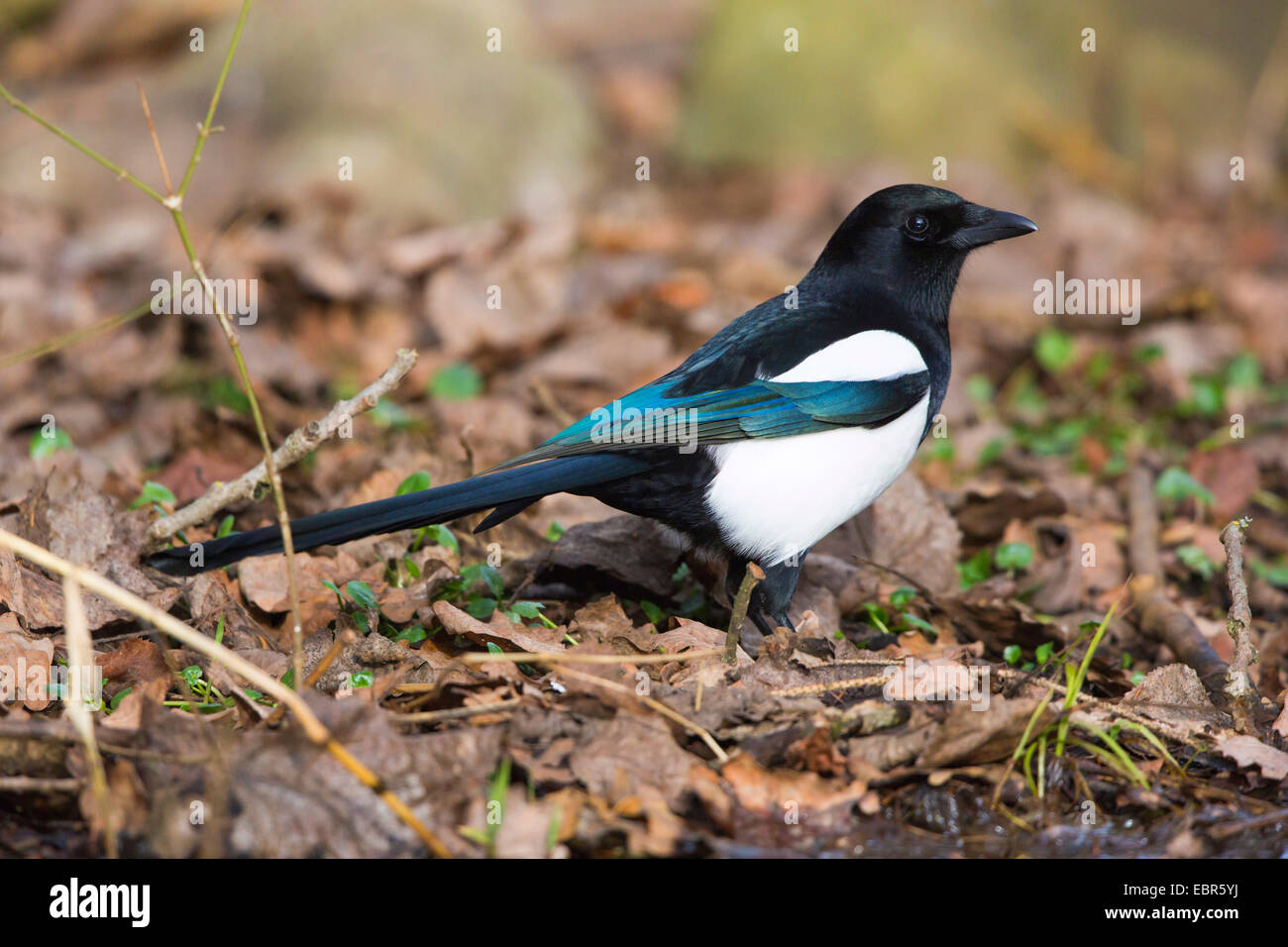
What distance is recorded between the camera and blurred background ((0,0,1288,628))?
14.6 ft

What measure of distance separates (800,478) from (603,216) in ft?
14.5

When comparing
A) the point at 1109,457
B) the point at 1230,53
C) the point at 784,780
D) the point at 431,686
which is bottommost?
the point at 784,780

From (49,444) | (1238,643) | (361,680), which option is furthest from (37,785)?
(1238,643)

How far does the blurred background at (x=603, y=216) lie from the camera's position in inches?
176

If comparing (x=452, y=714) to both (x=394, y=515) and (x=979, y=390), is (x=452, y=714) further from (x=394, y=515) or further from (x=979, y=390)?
(x=979, y=390)

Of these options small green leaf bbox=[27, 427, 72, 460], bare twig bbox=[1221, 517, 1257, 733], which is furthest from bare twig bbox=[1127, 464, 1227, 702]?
small green leaf bbox=[27, 427, 72, 460]

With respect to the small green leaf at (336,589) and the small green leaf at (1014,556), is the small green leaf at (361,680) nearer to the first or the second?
the small green leaf at (336,589)

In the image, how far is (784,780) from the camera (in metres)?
2.21

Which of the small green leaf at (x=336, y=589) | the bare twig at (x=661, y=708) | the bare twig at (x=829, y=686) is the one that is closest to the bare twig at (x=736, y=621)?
the bare twig at (x=829, y=686)

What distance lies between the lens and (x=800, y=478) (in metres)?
3.03

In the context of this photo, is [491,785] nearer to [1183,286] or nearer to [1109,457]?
[1109,457]

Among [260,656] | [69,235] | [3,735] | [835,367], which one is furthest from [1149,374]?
[69,235]

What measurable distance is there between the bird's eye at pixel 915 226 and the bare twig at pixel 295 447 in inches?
58.2
